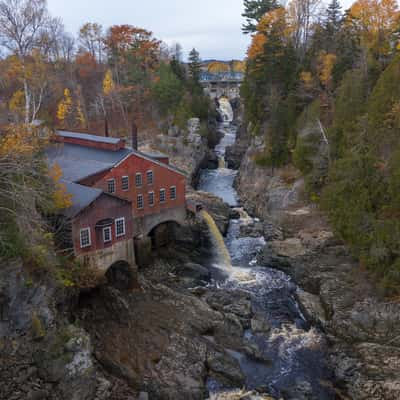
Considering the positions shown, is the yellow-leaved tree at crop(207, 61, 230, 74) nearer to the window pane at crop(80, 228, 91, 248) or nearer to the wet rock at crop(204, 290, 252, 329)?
the wet rock at crop(204, 290, 252, 329)

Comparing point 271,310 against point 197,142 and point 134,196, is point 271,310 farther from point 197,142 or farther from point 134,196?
point 197,142

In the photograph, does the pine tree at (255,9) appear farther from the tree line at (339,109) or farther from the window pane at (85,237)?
the window pane at (85,237)

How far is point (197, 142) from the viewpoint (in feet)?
191

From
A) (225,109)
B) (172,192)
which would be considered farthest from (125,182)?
(225,109)

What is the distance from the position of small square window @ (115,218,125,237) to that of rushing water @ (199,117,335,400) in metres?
8.05

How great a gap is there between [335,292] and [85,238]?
1644cm

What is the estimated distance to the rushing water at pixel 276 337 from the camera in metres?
19.4

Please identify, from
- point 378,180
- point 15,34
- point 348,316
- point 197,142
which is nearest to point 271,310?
point 348,316

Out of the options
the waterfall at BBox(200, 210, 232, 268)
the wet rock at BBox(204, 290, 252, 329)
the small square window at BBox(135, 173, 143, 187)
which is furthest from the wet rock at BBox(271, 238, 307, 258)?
the small square window at BBox(135, 173, 143, 187)

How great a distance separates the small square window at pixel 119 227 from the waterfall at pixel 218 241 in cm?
986

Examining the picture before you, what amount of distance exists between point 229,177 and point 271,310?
33517mm

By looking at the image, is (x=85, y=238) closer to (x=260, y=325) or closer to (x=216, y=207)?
(x=260, y=325)

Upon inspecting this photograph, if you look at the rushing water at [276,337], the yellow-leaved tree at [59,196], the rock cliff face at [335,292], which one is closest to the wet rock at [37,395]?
the rushing water at [276,337]

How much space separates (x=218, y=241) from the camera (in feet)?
→ 119
